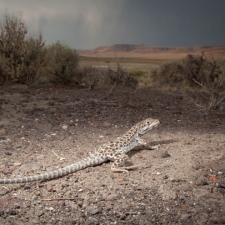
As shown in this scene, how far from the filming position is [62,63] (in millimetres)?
15969

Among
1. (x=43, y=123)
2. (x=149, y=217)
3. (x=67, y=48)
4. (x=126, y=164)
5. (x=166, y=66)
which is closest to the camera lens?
(x=149, y=217)

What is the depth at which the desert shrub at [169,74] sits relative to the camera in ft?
62.6

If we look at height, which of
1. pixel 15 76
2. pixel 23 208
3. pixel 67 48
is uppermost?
pixel 67 48

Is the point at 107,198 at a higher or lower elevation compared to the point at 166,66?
lower

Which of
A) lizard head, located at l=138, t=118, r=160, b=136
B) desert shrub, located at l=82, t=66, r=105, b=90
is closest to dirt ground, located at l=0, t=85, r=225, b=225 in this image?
lizard head, located at l=138, t=118, r=160, b=136

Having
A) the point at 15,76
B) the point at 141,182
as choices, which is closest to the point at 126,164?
the point at 141,182

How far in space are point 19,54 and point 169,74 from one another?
839cm

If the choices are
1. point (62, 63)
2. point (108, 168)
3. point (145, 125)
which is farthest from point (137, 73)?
point (108, 168)

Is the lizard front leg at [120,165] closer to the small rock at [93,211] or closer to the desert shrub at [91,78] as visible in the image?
the small rock at [93,211]

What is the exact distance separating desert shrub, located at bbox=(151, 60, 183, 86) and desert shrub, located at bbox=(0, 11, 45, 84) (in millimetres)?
6559

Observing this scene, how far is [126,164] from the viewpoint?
561 cm

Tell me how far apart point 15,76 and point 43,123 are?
25.0 feet

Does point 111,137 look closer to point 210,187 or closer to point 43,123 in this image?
point 43,123

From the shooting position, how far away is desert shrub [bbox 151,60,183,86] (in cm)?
1909
